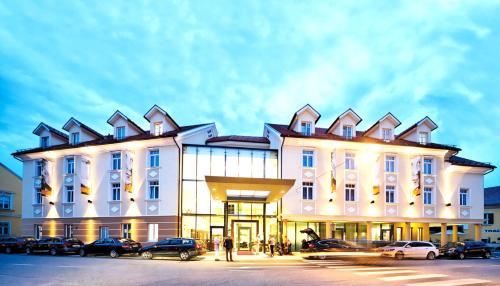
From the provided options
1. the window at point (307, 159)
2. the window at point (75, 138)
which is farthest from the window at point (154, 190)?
the window at point (307, 159)

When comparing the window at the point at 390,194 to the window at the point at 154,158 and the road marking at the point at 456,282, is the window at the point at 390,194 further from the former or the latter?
the road marking at the point at 456,282

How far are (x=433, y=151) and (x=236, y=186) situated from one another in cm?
2208

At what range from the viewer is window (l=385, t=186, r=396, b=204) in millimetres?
41781

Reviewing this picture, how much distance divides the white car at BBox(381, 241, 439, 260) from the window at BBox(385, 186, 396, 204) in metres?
6.64

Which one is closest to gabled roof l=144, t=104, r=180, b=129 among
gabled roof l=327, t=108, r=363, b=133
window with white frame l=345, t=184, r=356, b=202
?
gabled roof l=327, t=108, r=363, b=133

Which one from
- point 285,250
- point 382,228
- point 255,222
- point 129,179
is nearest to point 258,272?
point 285,250

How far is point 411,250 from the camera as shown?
3478 centimetres

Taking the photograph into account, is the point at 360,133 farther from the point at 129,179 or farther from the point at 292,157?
the point at 129,179

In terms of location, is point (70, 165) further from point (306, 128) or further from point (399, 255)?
point (399, 255)

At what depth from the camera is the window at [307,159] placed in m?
40.2

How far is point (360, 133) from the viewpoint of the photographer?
45781 mm

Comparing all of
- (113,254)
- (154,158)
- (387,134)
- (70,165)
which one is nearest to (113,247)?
(113,254)

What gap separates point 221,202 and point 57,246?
1330 cm

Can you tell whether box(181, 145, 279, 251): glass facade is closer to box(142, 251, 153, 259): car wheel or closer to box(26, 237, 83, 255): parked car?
box(142, 251, 153, 259): car wheel
